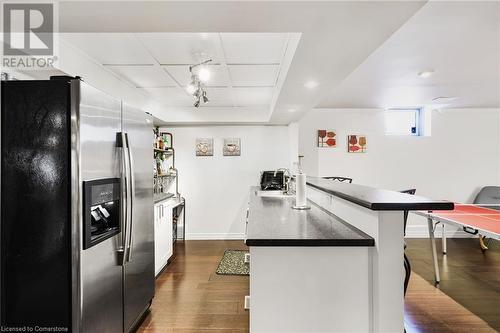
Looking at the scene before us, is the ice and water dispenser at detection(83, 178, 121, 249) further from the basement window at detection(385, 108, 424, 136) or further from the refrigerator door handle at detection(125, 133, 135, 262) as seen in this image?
the basement window at detection(385, 108, 424, 136)

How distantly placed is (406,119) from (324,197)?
4.06 meters

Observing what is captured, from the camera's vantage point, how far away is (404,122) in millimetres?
5543

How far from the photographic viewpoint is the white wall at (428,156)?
17.5 feet

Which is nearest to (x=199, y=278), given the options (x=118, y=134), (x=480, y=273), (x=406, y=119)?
(x=118, y=134)

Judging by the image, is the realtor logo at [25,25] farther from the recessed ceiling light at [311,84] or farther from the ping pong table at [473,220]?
the ping pong table at [473,220]

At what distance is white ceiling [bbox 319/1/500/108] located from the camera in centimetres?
209

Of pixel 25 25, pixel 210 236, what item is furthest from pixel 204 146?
pixel 25 25

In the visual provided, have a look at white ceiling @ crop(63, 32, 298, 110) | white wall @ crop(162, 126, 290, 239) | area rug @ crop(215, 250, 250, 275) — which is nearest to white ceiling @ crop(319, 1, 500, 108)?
white ceiling @ crop(63, 32, 298, 110)

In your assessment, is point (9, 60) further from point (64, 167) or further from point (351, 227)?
point (351, 227)

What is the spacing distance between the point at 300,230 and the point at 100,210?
1283 mm

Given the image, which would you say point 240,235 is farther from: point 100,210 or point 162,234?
point 100,210

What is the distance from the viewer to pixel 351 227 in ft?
5.76

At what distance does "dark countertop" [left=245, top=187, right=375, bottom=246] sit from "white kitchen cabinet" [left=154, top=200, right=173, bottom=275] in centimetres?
162

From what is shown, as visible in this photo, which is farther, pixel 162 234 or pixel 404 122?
pixel 404 122
